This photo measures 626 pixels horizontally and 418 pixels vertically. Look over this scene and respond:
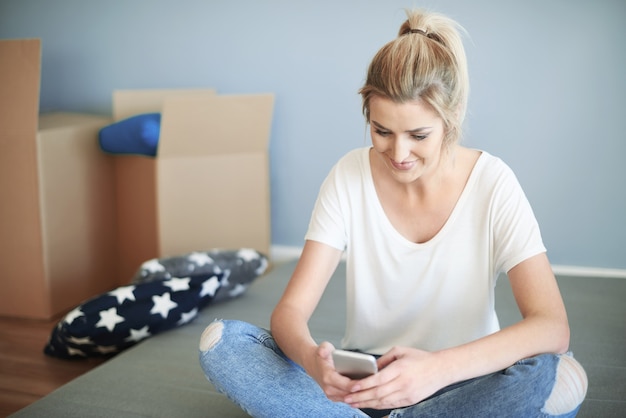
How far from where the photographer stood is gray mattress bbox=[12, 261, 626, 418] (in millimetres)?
1519

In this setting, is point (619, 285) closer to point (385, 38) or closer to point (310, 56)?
point (385, 38)

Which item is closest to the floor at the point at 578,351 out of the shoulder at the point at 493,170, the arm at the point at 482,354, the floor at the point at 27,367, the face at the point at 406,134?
the floor at the point at 27,367

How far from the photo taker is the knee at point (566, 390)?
3.59 ft

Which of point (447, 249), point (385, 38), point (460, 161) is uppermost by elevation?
point (385, 38)

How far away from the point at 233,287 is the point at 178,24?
3.56 feet

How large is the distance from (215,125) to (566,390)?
1589 millimetres

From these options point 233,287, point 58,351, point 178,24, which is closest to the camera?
point 58,351

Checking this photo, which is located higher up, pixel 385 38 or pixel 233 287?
pixel 385 38

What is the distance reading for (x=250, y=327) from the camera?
129cm

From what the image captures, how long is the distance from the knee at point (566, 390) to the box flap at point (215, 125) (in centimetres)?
154

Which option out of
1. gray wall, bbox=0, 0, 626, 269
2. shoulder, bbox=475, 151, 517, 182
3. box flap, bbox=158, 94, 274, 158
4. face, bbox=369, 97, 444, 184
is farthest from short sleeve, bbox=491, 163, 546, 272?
box flap, bbox=158, 94, 274, 158

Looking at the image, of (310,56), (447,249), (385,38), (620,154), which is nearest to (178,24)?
(310,56)

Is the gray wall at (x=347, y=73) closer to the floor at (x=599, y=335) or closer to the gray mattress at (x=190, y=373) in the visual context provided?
the floor at (x=599, y=335)

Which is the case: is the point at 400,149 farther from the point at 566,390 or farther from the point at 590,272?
the point at 590,272
